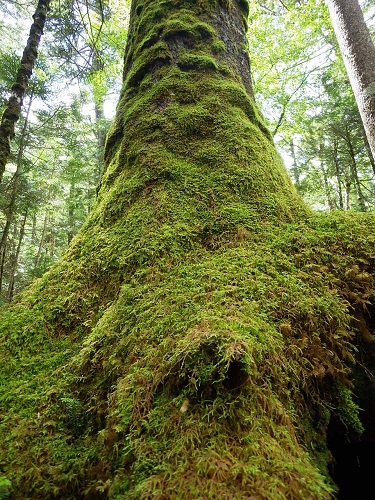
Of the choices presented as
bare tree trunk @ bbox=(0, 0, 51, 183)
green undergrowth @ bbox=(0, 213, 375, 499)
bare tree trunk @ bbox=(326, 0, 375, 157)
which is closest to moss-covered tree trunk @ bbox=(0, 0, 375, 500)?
green undergrowth @ bbox=(0, 213, 375, 499)

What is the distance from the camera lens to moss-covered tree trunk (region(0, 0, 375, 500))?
130 cm

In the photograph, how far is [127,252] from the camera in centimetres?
240

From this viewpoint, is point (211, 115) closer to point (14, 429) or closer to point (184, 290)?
point (184, 290)

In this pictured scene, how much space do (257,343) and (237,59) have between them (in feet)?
12.0

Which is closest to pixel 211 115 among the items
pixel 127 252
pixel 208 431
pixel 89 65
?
pixel 127 252

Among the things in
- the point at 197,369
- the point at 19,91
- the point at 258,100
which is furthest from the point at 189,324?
the point at 258,100

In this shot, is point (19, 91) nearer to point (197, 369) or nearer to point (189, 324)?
point (189, 324)

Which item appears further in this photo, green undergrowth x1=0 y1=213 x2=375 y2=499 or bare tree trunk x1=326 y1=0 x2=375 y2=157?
bare tree trunk x1=326 y1=0 x2=375 y2=157

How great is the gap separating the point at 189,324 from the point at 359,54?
20.1ft

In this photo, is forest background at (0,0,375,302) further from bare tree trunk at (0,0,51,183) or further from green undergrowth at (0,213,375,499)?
green undergrowth at (0,213,375,499)

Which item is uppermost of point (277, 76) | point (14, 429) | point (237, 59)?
point (277, 76)

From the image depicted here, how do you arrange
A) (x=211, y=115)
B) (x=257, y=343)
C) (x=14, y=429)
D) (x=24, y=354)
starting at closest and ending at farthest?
(x=257, y=343), (x=14, y=429), (x=24, y=354), (x=211, y=115)

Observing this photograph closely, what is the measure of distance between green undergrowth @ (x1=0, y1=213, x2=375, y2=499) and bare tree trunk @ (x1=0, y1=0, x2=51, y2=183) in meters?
3.32

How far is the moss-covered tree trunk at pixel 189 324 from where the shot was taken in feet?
4.26
